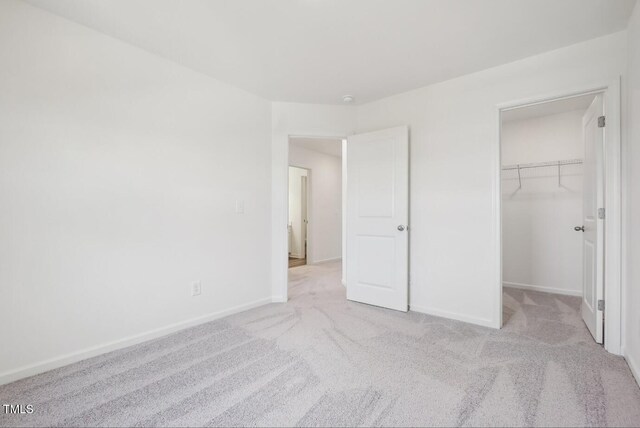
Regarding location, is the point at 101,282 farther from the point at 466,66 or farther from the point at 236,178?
the point at 466,66

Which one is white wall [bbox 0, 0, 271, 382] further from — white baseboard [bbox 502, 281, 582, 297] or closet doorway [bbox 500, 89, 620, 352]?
white baseboard [bbox 502, 281, 582, 297]

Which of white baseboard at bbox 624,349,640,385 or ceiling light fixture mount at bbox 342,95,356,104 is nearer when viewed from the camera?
white baseboard at bbox 624,349,640,385

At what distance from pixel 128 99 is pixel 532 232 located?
15.7 feet

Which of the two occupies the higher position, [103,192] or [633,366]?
[103,192]

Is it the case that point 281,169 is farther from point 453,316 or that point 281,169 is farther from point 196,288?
point 453,316

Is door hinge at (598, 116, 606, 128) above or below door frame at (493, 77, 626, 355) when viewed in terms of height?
above

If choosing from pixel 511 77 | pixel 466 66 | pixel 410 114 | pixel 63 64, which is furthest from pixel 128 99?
pixel 511 77

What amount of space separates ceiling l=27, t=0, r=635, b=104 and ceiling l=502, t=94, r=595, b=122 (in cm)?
143

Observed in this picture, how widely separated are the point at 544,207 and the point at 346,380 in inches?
145

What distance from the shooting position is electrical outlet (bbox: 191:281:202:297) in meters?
2.63

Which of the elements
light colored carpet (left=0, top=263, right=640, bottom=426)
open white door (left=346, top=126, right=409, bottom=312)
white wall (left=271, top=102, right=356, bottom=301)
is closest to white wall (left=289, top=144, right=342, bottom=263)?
white wall (left=271, top=102, right=356, bottom=301)

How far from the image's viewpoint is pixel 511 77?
2480 mm

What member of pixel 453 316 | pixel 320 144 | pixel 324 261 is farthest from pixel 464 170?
pixel 324 261

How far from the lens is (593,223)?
7.61 ft
